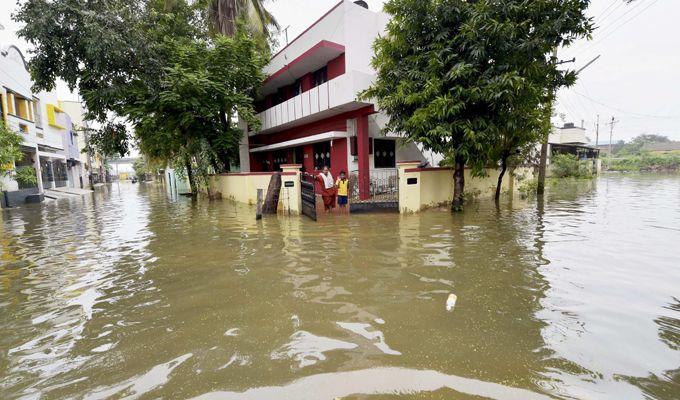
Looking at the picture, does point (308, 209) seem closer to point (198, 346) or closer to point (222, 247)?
point (222, 247)

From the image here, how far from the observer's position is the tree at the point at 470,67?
27.9 feet

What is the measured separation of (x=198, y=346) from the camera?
310 cm

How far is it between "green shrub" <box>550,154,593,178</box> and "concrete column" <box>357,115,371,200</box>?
71.1 ft

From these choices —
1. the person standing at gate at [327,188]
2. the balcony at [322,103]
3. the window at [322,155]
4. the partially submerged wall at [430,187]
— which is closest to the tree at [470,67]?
the partially submerged wall at [430,187]

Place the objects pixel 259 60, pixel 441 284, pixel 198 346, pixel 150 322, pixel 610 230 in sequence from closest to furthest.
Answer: pixel 198 346 → pixel 150 322 → pixel 441 284 → pixel 610 230 → pixel 259 60

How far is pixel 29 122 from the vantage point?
22.1m

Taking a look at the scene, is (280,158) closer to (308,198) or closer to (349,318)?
(308,198)

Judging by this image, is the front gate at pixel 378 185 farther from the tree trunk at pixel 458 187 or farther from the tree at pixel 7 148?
the tree at pixel 7 148

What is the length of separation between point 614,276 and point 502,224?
13.5 ft

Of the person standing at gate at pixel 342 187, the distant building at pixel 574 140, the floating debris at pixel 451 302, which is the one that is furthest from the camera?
the distant building at pixel 574 140

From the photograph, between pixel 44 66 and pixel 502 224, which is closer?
pixel 502 224

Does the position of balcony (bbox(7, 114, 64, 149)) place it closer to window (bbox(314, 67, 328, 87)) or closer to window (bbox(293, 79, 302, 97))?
window (bbox(293, 79, 302, 97))

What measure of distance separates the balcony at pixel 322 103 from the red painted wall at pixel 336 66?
1.34 meters

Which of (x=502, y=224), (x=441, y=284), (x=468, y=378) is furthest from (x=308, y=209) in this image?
(x=468, y=378)
